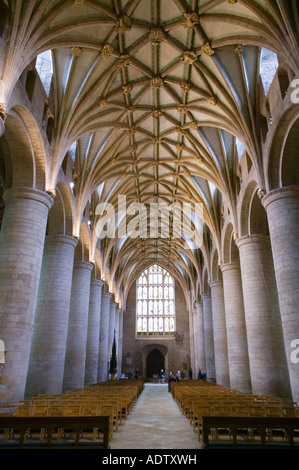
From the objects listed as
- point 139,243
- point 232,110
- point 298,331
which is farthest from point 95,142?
point 139,243

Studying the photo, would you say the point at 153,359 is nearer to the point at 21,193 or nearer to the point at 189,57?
the point at 21,193

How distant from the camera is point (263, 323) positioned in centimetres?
1389

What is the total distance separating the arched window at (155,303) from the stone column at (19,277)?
32.1m

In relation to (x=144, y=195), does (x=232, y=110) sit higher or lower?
lower

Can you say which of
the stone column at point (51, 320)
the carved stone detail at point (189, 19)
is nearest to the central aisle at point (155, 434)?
the stone column at point (51, 320)

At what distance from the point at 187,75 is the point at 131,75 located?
2.59 meters

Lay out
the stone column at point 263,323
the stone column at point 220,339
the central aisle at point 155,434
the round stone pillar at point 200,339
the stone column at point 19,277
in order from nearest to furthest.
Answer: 1. the central aisle at point 155,434
2. the stone column at point 19,277
3. the stone column at point 263,323
4. the stone column at point 220,339
5. the round stone pillar at point 200,339

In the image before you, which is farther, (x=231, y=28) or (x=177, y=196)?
(x=177, y=196)

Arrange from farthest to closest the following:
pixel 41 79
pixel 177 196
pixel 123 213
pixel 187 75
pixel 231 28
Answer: pixel 123 213 → pixel 177 196 → pixel 187 75 → pixel 41 79 → pixel 231 28

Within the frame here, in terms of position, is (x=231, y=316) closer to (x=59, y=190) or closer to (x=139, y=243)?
(x=59, y=190)

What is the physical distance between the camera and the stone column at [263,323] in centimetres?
1309

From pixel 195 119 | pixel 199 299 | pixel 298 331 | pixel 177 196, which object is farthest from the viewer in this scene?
pixel 199 299

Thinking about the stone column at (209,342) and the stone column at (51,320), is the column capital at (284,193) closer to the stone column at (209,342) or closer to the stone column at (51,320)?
the stone column at (51,320)

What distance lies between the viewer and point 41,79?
13586 millimetres
